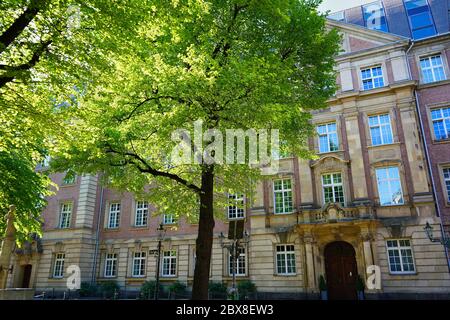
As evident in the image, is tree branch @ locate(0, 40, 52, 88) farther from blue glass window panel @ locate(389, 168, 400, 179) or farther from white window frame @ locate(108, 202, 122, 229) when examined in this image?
white window frame @ locate(108, 202, 122, 229)

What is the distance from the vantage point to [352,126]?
21.6 m

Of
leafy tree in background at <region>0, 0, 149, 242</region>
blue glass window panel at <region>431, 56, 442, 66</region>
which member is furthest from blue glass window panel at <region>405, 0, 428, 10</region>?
leafy tree in background at <region>0, 0, 149, 242</region>

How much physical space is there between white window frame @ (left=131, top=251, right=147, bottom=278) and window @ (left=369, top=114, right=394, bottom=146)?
60.6 feet

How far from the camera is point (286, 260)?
20812 millimetres

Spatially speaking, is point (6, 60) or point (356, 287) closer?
point (6, 60)

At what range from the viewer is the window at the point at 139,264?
2541cm

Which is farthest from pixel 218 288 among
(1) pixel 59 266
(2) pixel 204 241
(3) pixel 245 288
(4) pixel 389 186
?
(1) pixel 59 266

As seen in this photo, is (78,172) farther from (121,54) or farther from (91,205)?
(91,205)

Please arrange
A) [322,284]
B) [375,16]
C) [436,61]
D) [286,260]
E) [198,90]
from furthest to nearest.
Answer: [375,16], [436,61], [286,260], [322,284], [198,90]

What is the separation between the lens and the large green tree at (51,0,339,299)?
885 cm

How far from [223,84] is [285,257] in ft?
48.8

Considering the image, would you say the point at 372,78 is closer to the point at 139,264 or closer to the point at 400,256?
the point at 400,256

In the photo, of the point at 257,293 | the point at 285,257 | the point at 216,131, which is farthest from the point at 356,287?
the point at 216,131

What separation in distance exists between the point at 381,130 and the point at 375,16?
11.6m
